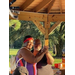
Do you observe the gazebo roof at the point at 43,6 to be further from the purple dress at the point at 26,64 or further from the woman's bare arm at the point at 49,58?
the purple dress at the point at 26,64

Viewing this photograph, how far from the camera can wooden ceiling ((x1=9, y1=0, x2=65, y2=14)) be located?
5.00 m

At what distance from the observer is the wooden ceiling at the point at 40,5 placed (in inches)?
197

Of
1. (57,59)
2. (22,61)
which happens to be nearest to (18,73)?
(22,61)

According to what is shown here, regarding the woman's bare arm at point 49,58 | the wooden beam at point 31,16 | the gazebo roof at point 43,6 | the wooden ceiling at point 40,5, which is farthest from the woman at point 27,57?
the wooden beam at point 31,16

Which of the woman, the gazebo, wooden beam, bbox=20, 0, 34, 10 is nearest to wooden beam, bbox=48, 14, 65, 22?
the gazebo

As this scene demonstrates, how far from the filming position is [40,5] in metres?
5.39

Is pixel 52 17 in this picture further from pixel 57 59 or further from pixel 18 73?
pixel 57 59

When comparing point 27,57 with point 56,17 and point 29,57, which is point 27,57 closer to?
point 29,57

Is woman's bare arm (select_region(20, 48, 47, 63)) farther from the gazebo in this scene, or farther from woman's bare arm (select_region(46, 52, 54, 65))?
the gazebo

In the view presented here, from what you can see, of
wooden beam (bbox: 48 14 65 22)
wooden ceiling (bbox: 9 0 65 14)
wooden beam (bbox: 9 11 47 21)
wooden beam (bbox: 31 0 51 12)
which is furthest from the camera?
wooden beam (bbox: 48 14 65 22)
